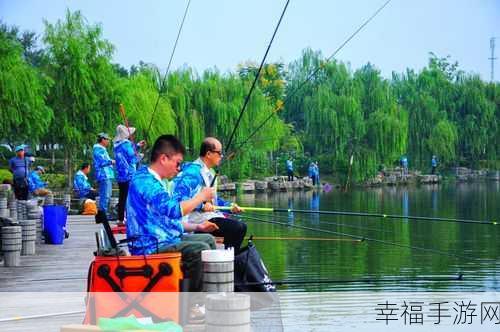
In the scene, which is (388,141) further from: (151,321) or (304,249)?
(151,321)

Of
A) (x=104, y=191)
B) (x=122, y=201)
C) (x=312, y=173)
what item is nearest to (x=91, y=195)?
(x=104, y=191)

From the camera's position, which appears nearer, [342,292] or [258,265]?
[258,265]

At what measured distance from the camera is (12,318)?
723cm

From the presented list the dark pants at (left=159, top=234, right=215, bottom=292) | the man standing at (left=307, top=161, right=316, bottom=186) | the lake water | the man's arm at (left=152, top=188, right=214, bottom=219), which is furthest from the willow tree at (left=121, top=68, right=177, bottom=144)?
the man's arm at (left=152, top=188, right=214, bottom=219)

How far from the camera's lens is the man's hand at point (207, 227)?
780cm

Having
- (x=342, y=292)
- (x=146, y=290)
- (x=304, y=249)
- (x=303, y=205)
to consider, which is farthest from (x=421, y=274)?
(x=303, y=205)

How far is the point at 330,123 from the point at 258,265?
1365 inches

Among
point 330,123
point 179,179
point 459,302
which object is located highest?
point 330,123

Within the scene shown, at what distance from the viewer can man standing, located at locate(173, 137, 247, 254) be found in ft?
23.7

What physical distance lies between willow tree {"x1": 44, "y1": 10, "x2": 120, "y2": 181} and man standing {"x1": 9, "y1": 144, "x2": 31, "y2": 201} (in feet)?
37.6

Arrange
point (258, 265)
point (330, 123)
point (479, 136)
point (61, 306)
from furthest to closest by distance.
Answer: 1. point (479, 136)
2. point (330, 123)
3. point (61, 306)
4. point (258, 265)

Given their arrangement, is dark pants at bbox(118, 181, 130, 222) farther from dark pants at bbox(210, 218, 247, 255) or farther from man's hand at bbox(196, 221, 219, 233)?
man's hand at bbox(196, 221, 219, 233)

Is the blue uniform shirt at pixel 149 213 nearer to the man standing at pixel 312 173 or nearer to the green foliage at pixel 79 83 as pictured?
the green foliage at pixel 79 83

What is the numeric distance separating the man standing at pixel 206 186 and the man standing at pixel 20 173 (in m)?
8.86
